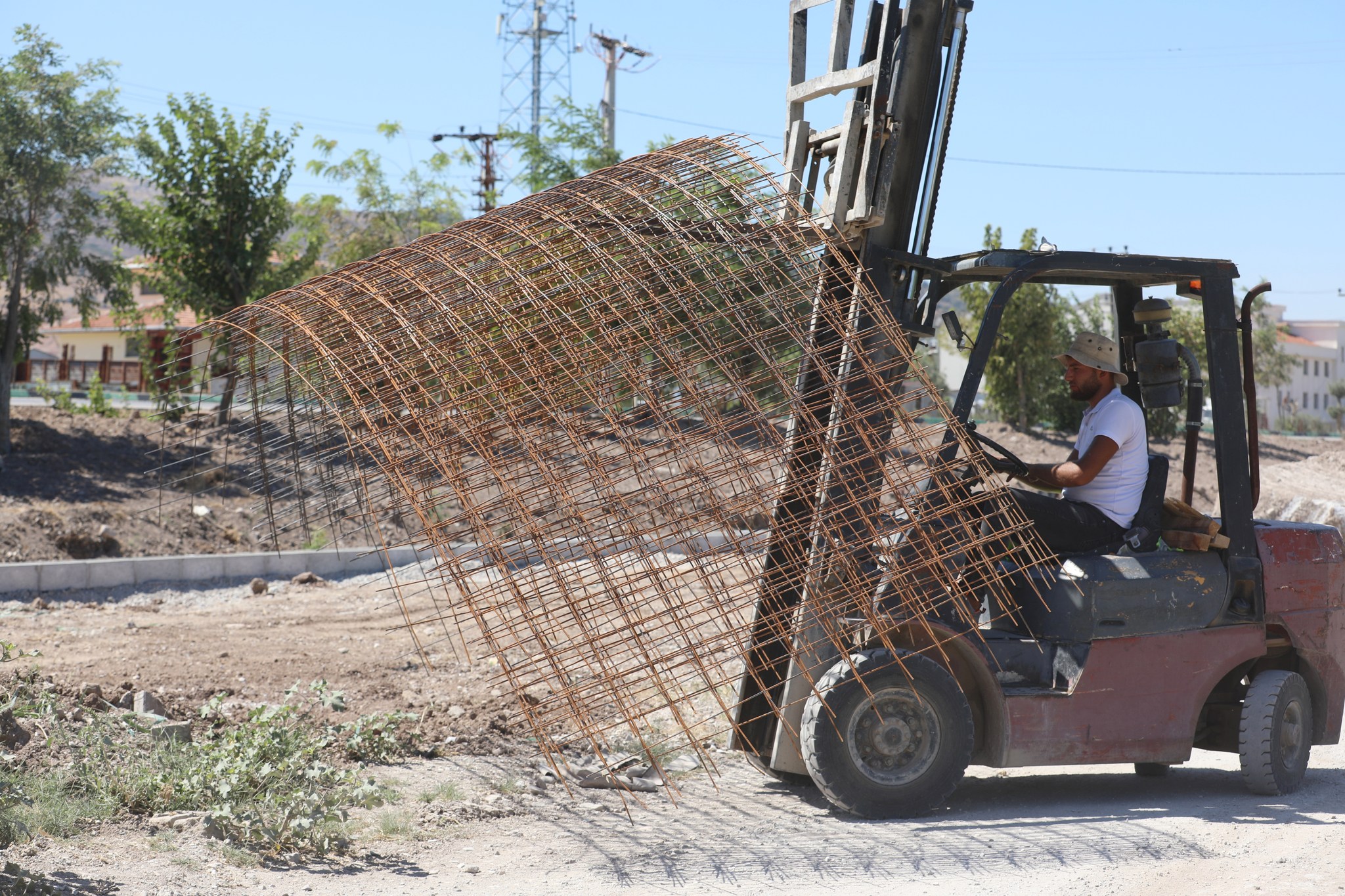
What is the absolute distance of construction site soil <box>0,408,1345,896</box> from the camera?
4734 millimetres

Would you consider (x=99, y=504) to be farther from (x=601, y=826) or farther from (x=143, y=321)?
(x=601, y=826)

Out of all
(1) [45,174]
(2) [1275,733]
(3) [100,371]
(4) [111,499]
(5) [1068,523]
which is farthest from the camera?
(3) [100,371]

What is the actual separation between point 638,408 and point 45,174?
51.7ft

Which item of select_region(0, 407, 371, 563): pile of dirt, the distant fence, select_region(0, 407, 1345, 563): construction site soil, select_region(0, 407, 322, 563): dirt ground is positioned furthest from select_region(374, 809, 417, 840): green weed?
the distant fence

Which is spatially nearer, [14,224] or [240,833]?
[240,833]

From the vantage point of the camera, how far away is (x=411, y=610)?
11.4m

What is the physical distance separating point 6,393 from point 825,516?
15862mm

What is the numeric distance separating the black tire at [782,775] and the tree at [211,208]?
15332 mm

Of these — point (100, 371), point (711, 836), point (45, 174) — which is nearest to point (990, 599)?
point (711, 836)

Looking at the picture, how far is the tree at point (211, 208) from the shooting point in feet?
62.7

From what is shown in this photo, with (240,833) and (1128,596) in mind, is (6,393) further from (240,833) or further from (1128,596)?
(1128,596)

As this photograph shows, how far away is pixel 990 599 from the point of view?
20.6 ft

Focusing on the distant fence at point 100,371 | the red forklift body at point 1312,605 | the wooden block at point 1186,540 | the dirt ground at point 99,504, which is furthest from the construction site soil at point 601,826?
the distant fence at point 100,371

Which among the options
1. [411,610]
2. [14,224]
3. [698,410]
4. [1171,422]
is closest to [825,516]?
[698,410]
